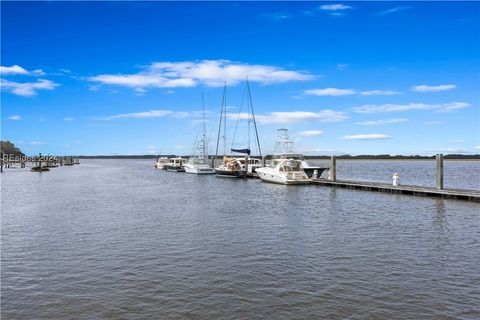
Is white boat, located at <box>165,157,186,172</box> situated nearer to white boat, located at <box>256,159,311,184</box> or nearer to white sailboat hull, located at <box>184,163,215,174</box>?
white sailboat hull, located at <box>184,163,215,174</box>

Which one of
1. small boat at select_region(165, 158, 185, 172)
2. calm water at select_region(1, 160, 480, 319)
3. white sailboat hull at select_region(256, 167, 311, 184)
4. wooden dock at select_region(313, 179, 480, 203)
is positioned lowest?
calm water at select_region(1, 160, 480, 319)

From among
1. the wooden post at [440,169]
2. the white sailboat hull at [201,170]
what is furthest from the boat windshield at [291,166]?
the white sailboat hull at [201,170]

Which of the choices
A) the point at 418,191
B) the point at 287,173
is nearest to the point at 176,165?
the point at 287,173

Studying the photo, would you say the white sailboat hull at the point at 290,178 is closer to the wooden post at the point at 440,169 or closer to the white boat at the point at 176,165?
the wooden post at the point at 440,169

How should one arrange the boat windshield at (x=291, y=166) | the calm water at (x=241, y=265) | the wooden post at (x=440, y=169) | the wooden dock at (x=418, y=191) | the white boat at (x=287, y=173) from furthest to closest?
the boat windshield at (x=291, y=166), the white boat at (x=287, y=173), the wooden post at (x=440, y=169), the wooden dock at (x=418, y=191), the calm water at (x=241, y=265)

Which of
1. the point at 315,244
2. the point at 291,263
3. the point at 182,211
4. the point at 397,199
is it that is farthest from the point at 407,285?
the point at 397,199

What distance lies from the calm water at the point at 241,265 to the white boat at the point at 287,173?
25263 millimetres

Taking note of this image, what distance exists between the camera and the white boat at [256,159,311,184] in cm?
5584

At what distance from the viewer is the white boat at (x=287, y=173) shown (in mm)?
55844

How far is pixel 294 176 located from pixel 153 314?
46198 mm

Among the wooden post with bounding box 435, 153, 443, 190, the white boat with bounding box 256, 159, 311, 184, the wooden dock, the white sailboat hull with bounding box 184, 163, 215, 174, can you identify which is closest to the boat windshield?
the white boat with bounding box 256, 159, 311, 184

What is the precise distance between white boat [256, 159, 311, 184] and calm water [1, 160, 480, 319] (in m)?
25.3

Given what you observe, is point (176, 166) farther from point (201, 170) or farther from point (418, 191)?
point (418, 191)

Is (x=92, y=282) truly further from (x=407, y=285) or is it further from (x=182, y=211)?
(x=182, y=211)
